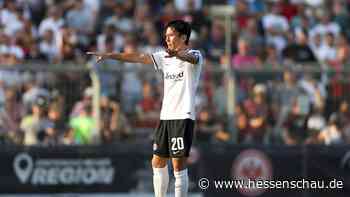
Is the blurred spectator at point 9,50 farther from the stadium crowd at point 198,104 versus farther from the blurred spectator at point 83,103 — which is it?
the blurred spectator at point 83,103

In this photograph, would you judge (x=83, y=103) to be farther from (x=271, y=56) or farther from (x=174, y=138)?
(x=174, y=138)

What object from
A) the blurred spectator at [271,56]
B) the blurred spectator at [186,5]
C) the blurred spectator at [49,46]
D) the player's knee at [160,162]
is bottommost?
the player's knee at [160,162]

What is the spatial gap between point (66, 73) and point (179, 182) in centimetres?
526

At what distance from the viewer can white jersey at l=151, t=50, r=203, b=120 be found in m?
12.4

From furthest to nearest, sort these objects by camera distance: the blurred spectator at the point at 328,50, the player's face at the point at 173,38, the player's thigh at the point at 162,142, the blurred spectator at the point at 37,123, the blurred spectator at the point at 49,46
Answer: the blurred spectator at the point at 328,50 < the blurred spectator at the point at 49,46 < the blurred spectator at the point at 37,123 < the player's thigh at the point at 162,142 < the player's face at the point at 173,38

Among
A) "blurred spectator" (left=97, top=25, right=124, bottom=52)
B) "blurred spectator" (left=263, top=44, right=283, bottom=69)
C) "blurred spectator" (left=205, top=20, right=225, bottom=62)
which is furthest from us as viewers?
"blurred spectator" (left=205, top=20, right=225, bottom=62)

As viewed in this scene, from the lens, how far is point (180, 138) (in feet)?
40.7

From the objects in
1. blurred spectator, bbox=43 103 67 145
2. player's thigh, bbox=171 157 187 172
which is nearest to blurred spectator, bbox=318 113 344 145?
blurred spectator, bbox=43 103 67 145

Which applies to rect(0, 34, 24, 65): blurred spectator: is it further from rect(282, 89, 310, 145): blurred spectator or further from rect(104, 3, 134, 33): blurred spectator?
rect(282, 89, 310, 145): blurred spectator

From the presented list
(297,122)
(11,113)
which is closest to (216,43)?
(297,122)

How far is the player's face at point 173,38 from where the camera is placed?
12203 millimetres

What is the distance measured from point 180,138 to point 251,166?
3.95 meters

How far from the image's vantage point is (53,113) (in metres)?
17.0

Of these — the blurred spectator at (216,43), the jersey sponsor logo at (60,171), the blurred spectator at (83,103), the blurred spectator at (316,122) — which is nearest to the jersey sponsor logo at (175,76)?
the jersey sponsor logo at (60,171)
